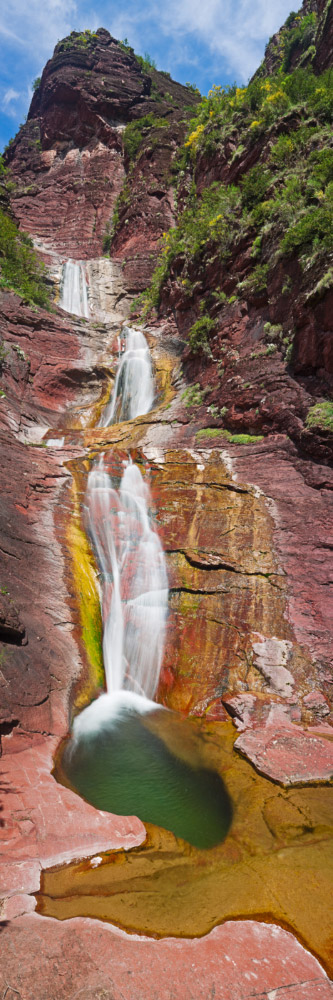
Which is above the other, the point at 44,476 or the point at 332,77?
the point at 332,77

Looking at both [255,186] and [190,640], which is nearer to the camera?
[190,640]

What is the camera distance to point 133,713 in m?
8.40

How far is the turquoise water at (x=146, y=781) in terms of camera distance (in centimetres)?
562

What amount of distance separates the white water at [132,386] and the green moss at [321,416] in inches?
343

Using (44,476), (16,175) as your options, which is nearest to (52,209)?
(16,175)

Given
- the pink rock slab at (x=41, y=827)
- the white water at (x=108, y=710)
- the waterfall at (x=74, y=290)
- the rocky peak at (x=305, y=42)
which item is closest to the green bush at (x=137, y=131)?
the rocky peak at (x=305, y=42)

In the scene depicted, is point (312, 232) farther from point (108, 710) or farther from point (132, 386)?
point (108, 710)

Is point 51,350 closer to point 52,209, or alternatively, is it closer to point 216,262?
point 216,262

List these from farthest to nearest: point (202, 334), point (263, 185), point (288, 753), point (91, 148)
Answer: point (91, 148) < point (202, 334) < point (263, 185) < point (288, 753)

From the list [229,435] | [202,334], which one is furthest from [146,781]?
[202,334]

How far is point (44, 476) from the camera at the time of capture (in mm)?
12453

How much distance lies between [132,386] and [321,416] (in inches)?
444

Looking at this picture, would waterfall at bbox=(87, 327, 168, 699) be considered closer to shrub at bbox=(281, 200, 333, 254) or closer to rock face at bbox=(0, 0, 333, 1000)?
rock face at bbox=(0, 0, 333, 1000)

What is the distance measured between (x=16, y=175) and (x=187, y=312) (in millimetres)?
36552
